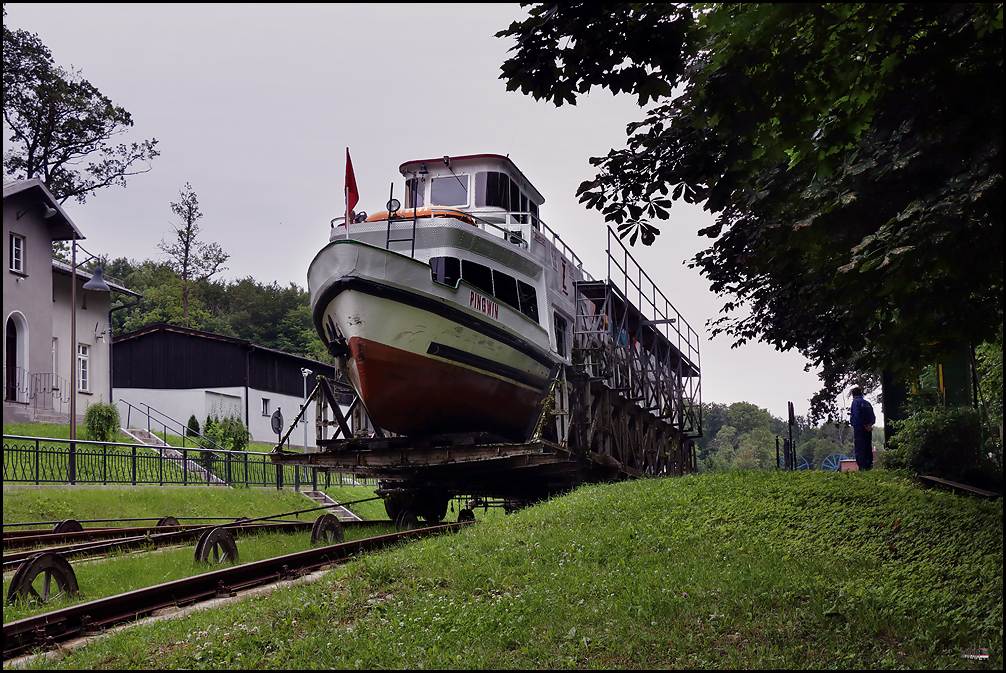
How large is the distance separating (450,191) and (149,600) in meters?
10.4

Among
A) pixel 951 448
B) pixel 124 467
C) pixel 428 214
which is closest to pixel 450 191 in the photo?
pixel 428 214

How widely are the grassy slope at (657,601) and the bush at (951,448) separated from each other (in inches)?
88.9

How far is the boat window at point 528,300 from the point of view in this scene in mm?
14852

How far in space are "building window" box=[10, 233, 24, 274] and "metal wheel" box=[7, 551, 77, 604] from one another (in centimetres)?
2178

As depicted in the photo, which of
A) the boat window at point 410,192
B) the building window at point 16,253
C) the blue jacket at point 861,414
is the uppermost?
the building window at point 16,253

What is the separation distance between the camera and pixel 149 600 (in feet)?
23.0

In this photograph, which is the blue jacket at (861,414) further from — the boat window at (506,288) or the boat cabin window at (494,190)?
the boat cabin window at (494,190)

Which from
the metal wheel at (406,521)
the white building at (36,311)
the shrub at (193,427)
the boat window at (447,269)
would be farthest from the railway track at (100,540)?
the shrub at (193,427)

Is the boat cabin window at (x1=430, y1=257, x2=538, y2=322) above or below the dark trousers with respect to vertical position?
above

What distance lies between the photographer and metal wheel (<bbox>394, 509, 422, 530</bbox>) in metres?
14.0

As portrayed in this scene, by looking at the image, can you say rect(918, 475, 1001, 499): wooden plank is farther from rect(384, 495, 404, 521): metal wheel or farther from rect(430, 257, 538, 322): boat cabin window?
rect(384, 495, 404, 521): metal wheel

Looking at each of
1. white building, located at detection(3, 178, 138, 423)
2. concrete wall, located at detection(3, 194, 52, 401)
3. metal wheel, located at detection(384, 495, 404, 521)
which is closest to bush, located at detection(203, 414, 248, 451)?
white building, located at detection(3, 178, 138, 423)

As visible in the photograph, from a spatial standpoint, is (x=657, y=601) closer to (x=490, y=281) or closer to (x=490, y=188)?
(x=490, y=281)

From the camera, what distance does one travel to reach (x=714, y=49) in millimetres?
7137
